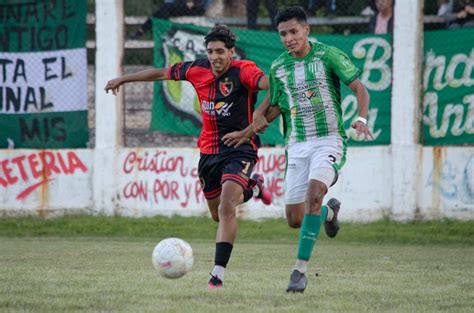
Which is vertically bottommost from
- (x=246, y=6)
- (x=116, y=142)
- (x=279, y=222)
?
(x=279, y=222)

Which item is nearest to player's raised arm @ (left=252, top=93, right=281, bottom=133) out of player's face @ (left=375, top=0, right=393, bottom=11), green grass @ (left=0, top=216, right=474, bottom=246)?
green grass @ (left=0, top=216, right=474, bottom=246)

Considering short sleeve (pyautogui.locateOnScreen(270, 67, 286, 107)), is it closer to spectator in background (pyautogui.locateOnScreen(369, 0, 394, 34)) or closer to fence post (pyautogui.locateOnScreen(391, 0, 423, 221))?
fence post (pyautogui.locateOnScreen(391, 0, 423, 221))

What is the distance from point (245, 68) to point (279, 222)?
18.8ft

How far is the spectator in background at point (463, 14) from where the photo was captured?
13789 millimetres

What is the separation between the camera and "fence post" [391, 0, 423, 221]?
1356cm

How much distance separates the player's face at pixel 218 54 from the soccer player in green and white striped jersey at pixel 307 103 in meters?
0.47

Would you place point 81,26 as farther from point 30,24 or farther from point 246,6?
point 246,6

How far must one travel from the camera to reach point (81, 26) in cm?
1508

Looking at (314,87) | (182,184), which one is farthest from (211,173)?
(182,184)

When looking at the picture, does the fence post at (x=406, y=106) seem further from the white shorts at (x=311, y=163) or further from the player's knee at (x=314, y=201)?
the player's knee at (x=314, y=201)

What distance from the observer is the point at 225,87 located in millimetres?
8523

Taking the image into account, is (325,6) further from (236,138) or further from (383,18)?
(236,138)

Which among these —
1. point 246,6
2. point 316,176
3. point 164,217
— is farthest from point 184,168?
point 316,176

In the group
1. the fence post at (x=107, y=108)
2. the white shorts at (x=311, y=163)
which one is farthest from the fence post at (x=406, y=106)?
the white shorts at (x=311, y=163)
